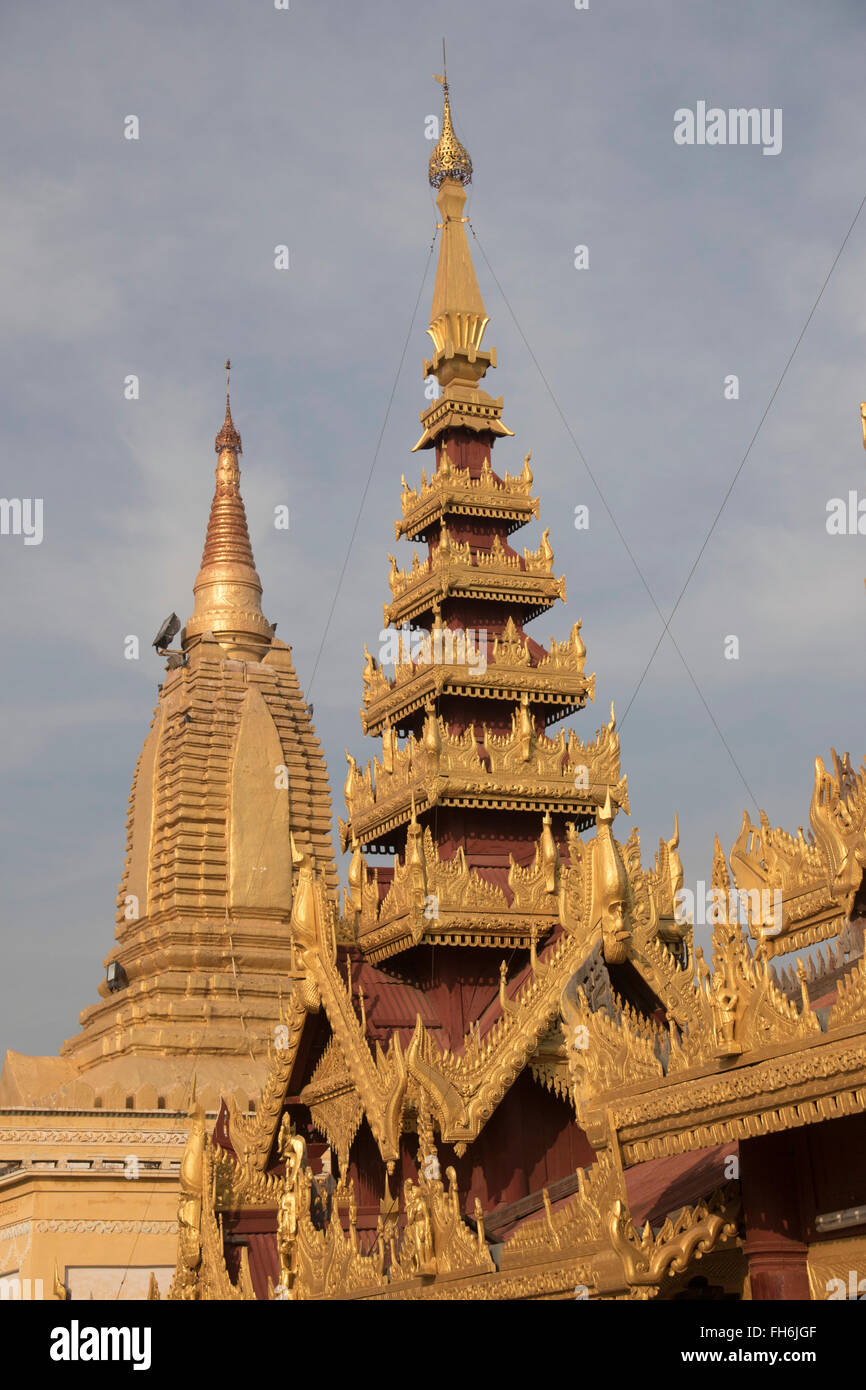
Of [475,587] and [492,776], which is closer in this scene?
[492,776]

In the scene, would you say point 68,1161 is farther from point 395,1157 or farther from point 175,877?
point 395,1157

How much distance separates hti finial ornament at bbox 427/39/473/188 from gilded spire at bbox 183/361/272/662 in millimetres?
27495

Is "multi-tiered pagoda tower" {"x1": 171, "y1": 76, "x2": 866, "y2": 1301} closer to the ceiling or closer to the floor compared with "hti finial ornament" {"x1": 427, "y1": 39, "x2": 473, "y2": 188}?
closer to the floor

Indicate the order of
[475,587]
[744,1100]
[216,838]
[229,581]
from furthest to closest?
[229,581], [216,838], [475,587], [744,1100]

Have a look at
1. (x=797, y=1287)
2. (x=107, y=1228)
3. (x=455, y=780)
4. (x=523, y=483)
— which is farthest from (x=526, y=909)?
(x=107, y=1228)

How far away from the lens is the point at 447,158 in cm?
3034

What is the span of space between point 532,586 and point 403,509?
2646mm

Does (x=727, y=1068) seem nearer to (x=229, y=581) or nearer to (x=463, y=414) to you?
(x=463, y=414)

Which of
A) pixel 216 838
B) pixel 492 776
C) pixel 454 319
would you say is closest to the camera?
pixel 492 776

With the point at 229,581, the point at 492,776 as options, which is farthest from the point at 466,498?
the point at 229,581

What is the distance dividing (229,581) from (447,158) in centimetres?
2868

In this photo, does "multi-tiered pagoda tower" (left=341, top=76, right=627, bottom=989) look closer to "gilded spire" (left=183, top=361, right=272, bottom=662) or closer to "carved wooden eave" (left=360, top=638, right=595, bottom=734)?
"carved wooden eave" (left=360, top=638, right=595, bottom=734)

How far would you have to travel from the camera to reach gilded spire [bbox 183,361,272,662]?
56656mm

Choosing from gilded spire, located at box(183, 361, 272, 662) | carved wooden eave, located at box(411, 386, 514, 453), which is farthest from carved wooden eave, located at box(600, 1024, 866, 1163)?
gilded spire, located at box(183, 361, 272, 662)
